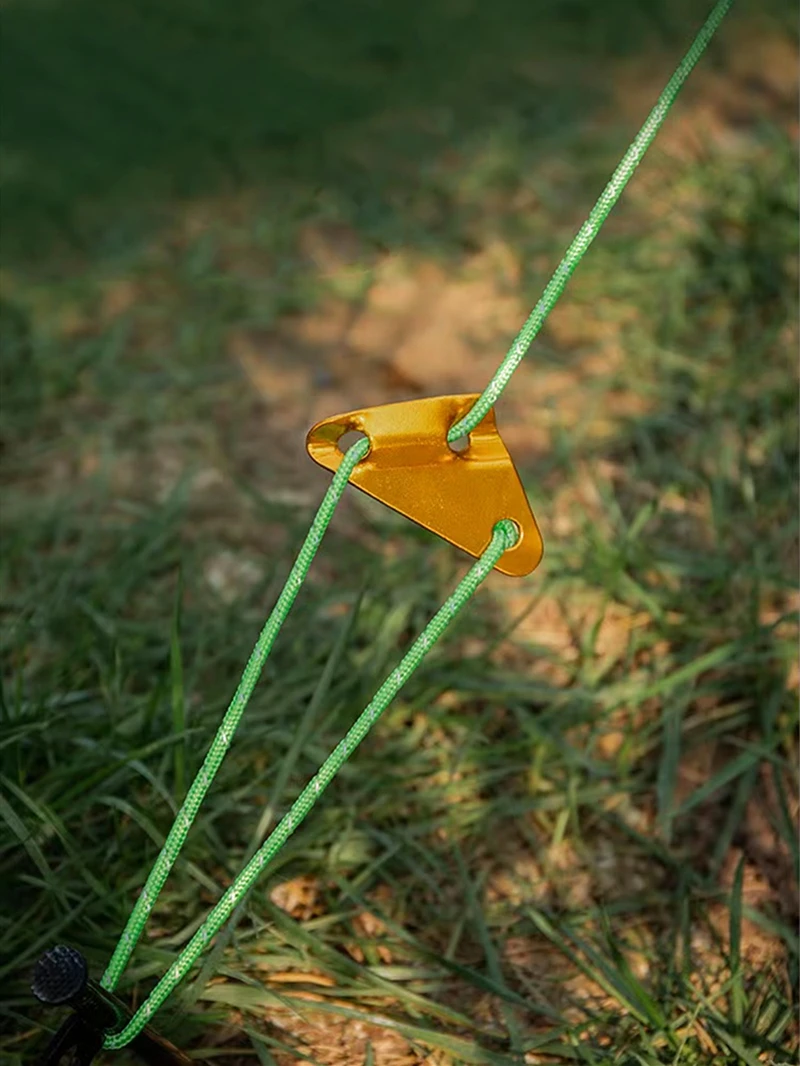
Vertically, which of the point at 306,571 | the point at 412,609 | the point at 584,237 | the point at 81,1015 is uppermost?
the point at 584,237

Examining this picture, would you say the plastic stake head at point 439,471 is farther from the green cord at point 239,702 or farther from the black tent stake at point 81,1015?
the black tent stake at point 81,1015

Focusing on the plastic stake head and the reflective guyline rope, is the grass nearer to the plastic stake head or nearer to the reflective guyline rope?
the reflective guyline rope

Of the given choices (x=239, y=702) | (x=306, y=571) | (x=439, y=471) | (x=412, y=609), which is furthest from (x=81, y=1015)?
(x=412, y=609)

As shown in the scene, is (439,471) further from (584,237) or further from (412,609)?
(412,609)

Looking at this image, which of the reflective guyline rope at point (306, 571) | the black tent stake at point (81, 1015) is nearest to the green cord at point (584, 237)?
the reflective guyline rope at point (306, 571)

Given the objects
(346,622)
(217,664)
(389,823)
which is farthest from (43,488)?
(389,823)

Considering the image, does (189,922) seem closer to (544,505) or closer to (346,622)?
(346,622)

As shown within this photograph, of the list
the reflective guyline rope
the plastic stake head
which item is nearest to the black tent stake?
the reflective guyline rope
